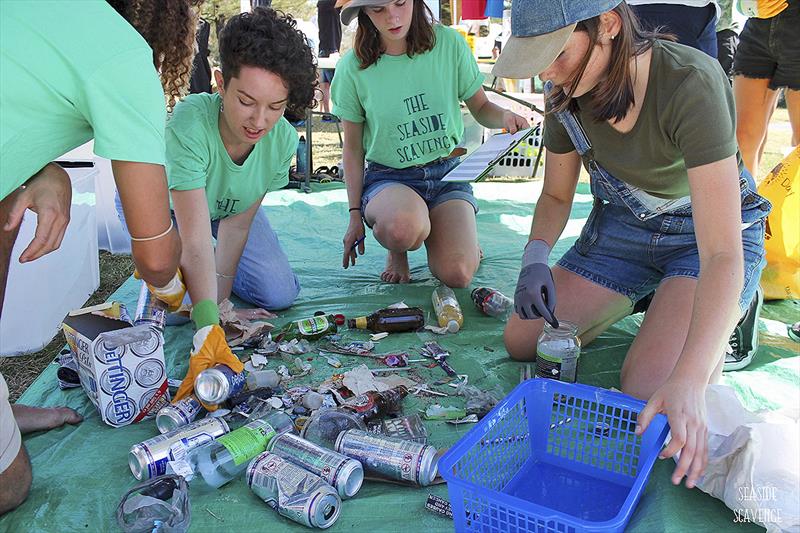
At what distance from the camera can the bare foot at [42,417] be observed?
2.16 m

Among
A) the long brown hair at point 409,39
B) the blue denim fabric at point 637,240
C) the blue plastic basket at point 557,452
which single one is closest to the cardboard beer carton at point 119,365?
the blue plastic basket at point 557,452

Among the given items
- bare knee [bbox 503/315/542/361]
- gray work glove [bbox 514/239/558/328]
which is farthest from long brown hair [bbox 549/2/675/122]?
bare knee [bbox 503/315/542/361]

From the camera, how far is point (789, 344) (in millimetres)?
2797

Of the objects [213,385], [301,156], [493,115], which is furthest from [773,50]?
[301,156]

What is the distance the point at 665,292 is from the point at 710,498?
2.27ft

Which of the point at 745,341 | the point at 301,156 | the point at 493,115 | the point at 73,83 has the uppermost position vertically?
the point at 73,83

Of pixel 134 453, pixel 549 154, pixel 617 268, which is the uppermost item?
pixel 549 154

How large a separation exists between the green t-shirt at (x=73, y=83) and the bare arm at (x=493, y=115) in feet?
6.67

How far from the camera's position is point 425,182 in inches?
138

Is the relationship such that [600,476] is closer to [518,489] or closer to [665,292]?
[518,489]

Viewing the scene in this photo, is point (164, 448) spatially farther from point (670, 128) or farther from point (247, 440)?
point (670, 128)

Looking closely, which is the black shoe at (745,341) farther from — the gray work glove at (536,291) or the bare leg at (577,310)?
the gray work glove at (536,291)

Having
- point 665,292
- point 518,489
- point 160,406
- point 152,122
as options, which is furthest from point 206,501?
point 665,292

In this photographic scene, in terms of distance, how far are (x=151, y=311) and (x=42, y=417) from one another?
0.46m
